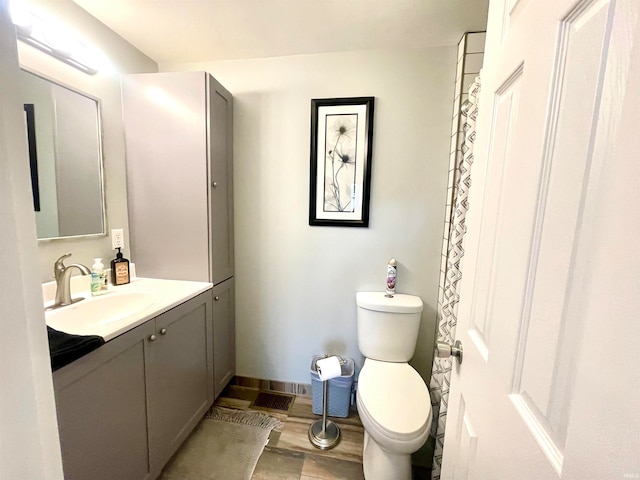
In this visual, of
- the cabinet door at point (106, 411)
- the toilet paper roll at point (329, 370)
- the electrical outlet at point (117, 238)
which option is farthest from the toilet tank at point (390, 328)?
the electrical outlet at point (117, 238)

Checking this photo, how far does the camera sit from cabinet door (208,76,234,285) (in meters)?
1.53

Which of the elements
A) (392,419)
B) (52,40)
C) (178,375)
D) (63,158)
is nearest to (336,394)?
(392,419)

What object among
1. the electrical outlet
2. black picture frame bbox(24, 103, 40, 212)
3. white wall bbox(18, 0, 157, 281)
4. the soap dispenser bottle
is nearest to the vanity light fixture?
white wall bbox(18, 0, 157, 281)

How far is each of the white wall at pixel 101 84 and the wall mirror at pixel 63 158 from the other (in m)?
0.04

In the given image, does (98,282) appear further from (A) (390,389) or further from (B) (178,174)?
(A) (390,389)

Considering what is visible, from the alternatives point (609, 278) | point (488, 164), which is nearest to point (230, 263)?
point (488, 164)

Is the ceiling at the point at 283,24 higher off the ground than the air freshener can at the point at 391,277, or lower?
higher

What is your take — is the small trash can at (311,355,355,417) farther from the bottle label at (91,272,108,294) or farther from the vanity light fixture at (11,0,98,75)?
the vanity light fixture at (11,0,98,75)

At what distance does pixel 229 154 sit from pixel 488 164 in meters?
1.54

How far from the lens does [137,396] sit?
1.09m

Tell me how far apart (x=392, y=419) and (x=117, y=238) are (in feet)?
5.77

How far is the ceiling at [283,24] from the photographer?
126cm

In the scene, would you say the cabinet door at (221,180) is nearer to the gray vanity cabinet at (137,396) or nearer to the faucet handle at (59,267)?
the gray vanity cabinet at (137,396)

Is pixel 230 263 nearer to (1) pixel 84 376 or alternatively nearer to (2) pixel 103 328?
(2) pixel 103 328
